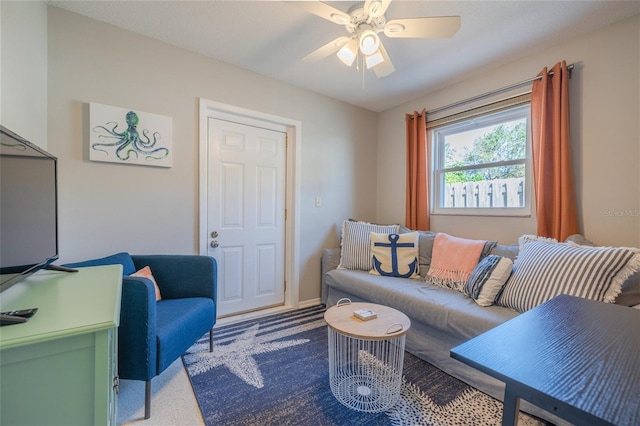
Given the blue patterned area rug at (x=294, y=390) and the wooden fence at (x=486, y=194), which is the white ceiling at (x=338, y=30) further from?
the blue patterned area rug at (x=294, y=390)

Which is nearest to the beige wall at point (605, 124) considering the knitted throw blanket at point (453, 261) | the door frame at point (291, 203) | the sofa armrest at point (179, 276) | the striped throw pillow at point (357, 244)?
the knitted throw blanket at point (453, 261)

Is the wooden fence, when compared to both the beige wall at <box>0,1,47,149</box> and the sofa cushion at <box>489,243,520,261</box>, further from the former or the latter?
the beige wall at <box>0,1,47,149</box>

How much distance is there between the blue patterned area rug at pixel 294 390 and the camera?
4.69 ft

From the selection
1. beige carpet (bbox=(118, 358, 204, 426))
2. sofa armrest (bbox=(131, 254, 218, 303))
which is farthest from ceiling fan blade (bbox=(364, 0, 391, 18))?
beige carpet (bbox=(118, 358, 204, 426))

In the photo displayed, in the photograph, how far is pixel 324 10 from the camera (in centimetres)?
145

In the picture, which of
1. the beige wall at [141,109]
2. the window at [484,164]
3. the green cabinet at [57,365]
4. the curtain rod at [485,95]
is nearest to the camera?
the green cabinet at [57,365]

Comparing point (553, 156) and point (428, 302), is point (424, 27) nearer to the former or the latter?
point (553, 156)

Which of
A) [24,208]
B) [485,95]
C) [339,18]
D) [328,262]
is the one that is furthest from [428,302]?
[24,208]

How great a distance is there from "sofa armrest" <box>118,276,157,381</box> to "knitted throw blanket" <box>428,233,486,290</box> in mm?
2093

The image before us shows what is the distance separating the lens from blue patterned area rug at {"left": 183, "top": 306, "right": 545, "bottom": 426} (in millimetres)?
1431

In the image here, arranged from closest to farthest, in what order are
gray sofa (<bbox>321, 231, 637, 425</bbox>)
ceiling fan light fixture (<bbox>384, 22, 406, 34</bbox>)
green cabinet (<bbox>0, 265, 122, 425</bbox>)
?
1. green cabinet (<bbox>0, 265, 122, 425</bbox>)
2. ceiling fan light fixture (<bbox>384, 22, 406, 34</bbox>)
3. gray sofa (<bbox>321, 231, 637, 425</bbox>)

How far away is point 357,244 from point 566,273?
5.52 feet

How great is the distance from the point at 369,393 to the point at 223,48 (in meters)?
2.79

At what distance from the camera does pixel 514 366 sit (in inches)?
24.5
